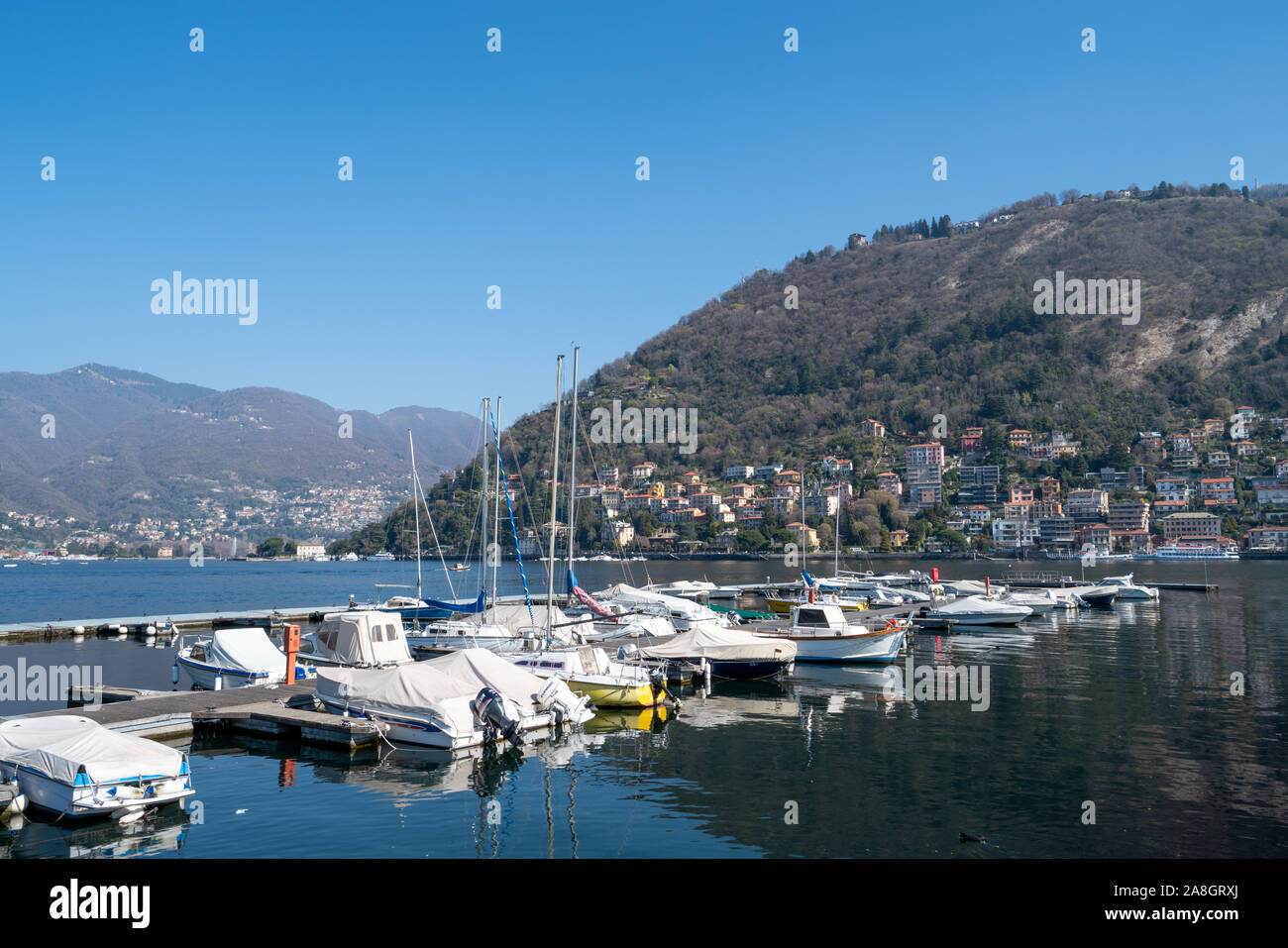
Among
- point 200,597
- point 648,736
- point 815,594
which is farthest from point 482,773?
point 200,597

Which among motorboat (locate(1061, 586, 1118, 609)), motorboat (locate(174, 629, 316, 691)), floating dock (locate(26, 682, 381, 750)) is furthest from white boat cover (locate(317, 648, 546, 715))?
motorboat (locate(1061, 586, 1118, 609))

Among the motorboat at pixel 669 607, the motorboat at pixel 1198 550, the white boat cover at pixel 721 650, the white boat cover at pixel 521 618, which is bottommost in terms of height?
→ the motorboat at pixel 1198 550

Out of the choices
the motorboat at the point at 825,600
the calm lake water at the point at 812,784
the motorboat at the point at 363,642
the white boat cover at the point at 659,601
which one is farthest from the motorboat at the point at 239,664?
the motorboat at the point at 825,600

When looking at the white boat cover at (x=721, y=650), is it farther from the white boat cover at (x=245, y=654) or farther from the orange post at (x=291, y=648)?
the white boat cover at (x=245, y=654)

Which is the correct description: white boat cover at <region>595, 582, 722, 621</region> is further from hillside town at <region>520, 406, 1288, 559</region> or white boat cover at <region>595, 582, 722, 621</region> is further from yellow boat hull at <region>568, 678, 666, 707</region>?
hillside town at <region>520, 406, 1288, 559</region>

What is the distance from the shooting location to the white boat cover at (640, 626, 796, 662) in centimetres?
3281

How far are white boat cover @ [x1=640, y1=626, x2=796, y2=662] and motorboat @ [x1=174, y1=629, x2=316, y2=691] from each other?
11.9 m

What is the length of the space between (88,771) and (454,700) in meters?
7.60

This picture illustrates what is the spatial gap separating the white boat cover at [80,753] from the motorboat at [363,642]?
10587 millimetres

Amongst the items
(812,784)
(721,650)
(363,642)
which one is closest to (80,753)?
A: (363,642)

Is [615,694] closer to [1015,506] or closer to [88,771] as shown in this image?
[88,771]

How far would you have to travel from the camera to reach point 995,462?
7549 inches

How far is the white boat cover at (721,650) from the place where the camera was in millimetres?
32812
